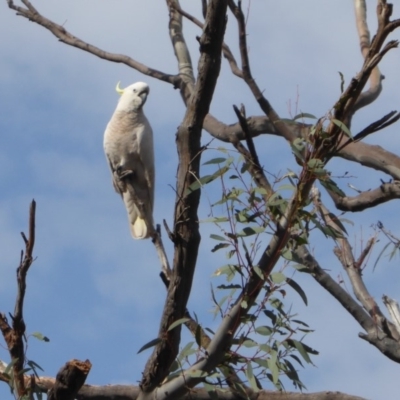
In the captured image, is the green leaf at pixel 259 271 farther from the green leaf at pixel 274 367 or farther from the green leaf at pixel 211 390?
the green leaf at pixel 211 390

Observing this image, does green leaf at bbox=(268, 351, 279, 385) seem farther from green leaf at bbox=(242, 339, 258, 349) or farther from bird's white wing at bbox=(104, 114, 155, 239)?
bird's white wing at bbox=(104, 114, 155, 239)

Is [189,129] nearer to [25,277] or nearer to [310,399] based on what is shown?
[25,277]

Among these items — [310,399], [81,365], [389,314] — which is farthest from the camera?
[389,314]

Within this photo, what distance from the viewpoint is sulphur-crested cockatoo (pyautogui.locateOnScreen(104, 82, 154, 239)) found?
450cm

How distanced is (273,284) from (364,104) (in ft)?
4.94

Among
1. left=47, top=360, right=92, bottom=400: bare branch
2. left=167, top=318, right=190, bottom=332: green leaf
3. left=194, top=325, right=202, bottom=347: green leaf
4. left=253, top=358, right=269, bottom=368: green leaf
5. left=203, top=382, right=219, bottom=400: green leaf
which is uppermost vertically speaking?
left=167, top=318, right=190, bottom=332: green leaf

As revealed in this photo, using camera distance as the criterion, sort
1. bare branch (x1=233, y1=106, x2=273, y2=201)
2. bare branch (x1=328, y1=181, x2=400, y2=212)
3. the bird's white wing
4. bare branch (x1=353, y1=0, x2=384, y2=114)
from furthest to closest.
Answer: the bird's white wing
bare branch (x1=353, y1=0, x2=384, y2=114)
bare branch (x1=328, y1=181, x2=400, y2=212)
bare branch (x1=233, y1=106, x2=273, y2=201)

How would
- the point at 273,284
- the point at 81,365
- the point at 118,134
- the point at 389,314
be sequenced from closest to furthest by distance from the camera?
the point at 81,365 → the point at 273,284 → the point at 389,314 → the point at 118,134

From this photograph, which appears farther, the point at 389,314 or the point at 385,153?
the point at 389,314

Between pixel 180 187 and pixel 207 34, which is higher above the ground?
pixel 207 34

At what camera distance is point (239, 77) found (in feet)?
10.00

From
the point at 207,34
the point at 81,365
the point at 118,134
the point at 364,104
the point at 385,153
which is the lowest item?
the point at 81,365

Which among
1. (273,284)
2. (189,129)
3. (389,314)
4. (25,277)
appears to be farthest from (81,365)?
(389,314)

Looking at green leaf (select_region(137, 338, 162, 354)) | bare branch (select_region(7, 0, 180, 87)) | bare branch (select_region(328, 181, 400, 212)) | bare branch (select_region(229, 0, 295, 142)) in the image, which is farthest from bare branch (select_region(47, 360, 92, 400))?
bare branch (select_region(7, 0, 180, 87))
